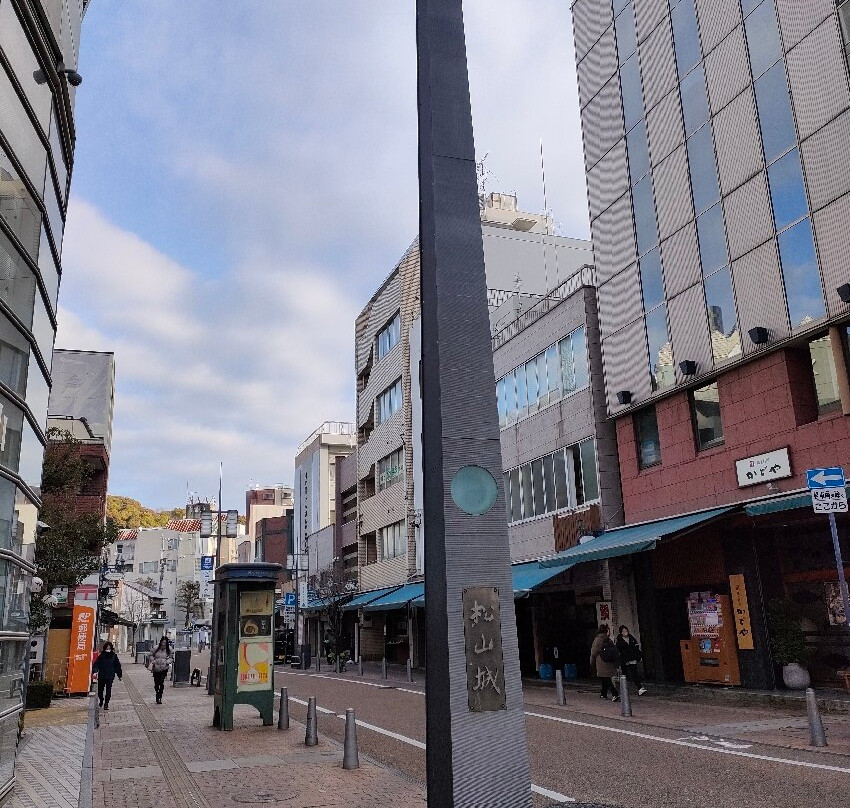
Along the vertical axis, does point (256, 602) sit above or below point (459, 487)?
below

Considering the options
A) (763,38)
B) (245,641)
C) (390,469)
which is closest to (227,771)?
(245,641)

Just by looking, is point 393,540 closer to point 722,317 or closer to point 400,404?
point 400,404

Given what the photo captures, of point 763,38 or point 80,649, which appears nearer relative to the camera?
point 763,38

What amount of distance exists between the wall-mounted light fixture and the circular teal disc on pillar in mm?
14485

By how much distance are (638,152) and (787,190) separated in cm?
712

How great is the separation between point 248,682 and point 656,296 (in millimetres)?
15722

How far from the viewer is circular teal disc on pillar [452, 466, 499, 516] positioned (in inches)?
284

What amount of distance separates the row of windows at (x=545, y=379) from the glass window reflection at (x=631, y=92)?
6.98 m

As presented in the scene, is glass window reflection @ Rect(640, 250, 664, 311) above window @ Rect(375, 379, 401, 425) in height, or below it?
below

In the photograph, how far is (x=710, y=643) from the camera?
70.8 ft

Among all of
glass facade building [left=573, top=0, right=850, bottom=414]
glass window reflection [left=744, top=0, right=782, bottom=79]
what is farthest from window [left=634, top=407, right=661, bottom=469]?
glass window reflection [left=744, top=0, right=782, bottom=79]

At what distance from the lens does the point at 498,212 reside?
5103 centimetres

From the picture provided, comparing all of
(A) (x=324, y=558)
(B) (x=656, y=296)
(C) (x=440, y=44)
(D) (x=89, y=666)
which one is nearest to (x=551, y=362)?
(B) (x=656, y=296)

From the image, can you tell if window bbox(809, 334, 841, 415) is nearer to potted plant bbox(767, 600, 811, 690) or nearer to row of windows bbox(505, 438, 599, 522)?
potted plant bbox(767, 600, 811, 690)
